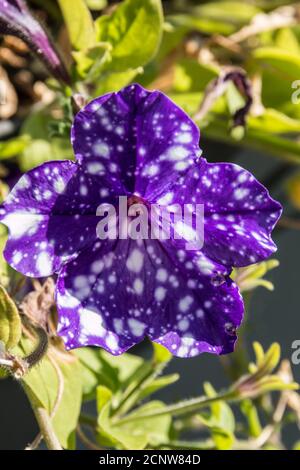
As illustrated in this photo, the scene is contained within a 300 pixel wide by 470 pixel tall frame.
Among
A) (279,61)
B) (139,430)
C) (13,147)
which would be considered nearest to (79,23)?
(13,147)

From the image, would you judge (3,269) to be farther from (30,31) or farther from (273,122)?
(273,122)

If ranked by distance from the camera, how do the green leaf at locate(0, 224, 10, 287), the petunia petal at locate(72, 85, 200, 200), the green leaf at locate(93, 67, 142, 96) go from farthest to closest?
the green leaf at locate(93, 67, 142, 96) < the green leaf at locate(0, 224, 10, 287) < the petunia petal at locate(72, 85, 200, 200)

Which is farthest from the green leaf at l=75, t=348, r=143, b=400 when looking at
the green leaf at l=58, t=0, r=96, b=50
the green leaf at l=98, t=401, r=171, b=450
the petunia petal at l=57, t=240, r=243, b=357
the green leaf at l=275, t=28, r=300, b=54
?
the green leaf at l=275, t=28, r=300, b=54

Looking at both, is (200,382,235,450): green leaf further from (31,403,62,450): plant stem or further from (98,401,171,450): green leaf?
(31,403,62,450): plant stem

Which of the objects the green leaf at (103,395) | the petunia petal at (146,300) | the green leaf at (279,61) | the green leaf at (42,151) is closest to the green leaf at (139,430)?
the green leaf at (103,395)

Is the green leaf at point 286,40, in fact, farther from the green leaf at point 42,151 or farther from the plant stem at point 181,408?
the plant stem at point 181,408

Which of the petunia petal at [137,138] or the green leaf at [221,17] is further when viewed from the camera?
the green leaf at [221,17]

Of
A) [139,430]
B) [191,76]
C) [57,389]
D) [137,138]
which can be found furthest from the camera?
[191,76]
